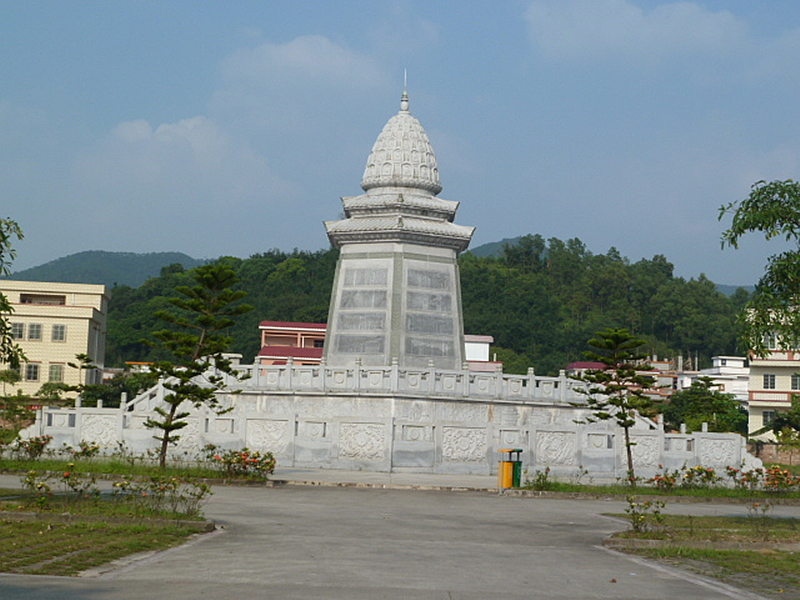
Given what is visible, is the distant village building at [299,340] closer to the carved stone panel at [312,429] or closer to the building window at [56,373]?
the building window at [56,373]

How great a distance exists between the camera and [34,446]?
105 ft

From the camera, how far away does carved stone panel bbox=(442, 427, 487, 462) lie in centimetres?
3528

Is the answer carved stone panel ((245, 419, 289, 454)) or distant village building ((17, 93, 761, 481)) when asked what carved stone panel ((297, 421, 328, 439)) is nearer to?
distant village building ((17, 93, 761, 481))

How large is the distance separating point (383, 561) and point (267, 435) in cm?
2123

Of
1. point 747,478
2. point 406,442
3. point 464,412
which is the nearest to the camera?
point 747,478

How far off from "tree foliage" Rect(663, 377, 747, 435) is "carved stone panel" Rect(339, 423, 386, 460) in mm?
35929

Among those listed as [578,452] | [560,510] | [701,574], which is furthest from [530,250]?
[701,574]

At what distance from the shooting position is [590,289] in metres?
134

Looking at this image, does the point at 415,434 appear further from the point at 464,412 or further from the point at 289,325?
the point at 289,325

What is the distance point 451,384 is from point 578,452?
20.5 feet

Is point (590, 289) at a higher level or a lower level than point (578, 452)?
higher

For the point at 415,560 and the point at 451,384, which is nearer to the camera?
the point at 415,560

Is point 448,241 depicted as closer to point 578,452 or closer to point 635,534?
point 578,452

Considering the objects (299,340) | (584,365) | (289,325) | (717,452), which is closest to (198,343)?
(717,452)
